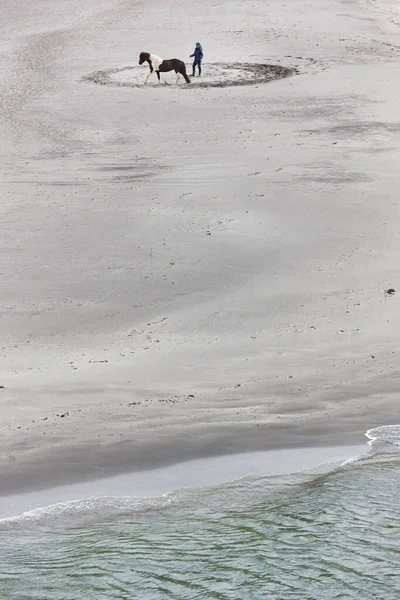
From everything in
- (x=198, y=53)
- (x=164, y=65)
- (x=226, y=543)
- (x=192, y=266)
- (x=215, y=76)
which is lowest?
(x=226, y=543)

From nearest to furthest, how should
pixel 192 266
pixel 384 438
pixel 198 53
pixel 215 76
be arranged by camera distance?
pixel 384 438, pixel 192 266, pixel 198 53, pixel 215 76

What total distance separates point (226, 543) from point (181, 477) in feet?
4.63

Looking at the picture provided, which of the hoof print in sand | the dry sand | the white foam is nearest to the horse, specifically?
the hoof print in sand

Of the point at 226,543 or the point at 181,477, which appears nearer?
the point at 226,543

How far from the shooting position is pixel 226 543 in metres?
7.45

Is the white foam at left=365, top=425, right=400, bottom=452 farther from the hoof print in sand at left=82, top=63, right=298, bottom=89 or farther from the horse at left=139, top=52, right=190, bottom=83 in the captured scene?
the horse at left=139, top=52, right=190, bottom=83

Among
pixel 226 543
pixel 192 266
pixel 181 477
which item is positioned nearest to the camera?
pixel 226 543

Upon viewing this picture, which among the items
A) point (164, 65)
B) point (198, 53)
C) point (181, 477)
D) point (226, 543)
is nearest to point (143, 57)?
point (164, 65)

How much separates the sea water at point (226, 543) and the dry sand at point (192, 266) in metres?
0.70

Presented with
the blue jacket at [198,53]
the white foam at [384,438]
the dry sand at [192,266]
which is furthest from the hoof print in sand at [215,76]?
the white foam at [384,438]

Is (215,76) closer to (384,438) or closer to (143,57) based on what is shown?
(143,57)

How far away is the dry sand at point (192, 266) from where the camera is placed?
9.66 meters

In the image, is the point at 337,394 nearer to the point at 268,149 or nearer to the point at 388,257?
the point at 388,257

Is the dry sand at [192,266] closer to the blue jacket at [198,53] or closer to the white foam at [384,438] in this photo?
the white foam at [384,438]
